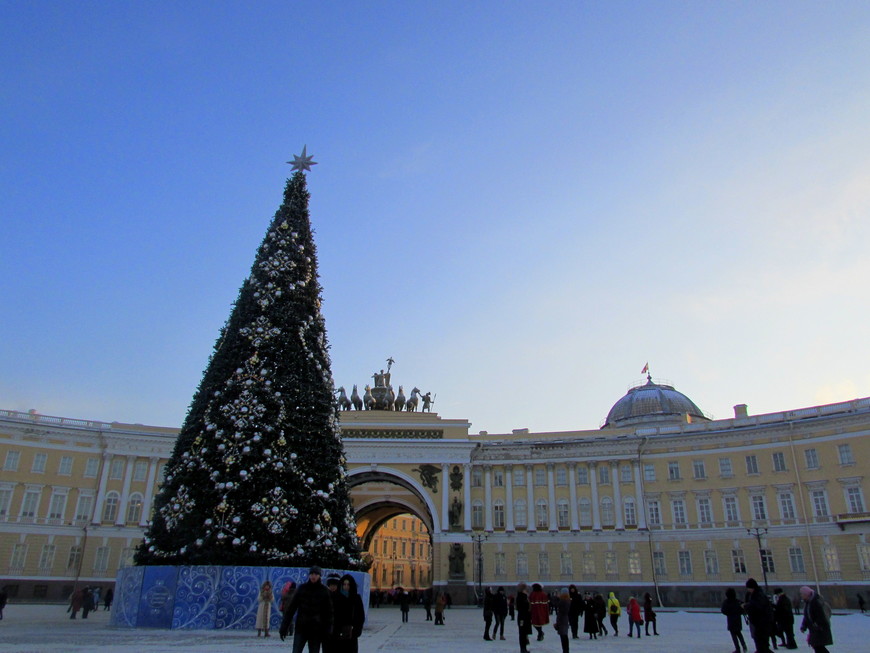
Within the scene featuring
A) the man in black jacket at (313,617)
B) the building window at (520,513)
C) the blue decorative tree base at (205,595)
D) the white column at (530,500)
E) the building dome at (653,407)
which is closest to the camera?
the man in black jacket at (313,617)

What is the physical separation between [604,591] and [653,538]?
5.12m

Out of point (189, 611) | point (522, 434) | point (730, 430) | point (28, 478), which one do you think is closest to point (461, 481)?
point (522, 434)

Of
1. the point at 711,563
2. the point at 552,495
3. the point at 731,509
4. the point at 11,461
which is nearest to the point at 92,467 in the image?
the point at 11,461

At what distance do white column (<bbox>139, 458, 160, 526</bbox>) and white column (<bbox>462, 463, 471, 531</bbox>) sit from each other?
77.4ft

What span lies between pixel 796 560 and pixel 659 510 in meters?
8.99

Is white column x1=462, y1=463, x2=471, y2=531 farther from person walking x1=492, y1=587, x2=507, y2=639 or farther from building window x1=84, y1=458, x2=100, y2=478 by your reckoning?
person walking x1=492, y1=587, x2=507, y2=639

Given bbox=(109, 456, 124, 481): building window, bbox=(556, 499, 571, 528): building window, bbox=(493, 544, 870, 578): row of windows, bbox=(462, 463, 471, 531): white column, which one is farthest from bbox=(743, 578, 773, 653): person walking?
bbox=(109, 456, 124, 481): building window

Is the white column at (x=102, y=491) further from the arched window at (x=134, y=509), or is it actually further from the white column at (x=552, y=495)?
the white column at (x=552, y=495)

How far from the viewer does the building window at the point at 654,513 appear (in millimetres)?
47875

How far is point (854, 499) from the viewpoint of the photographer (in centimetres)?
4156

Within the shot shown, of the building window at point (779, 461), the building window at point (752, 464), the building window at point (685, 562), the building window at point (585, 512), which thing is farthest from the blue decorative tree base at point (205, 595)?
the building window at point (779, 461)

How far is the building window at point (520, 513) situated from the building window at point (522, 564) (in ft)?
7.07

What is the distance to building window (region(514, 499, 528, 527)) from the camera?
1973 inches

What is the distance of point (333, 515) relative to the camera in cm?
1870
